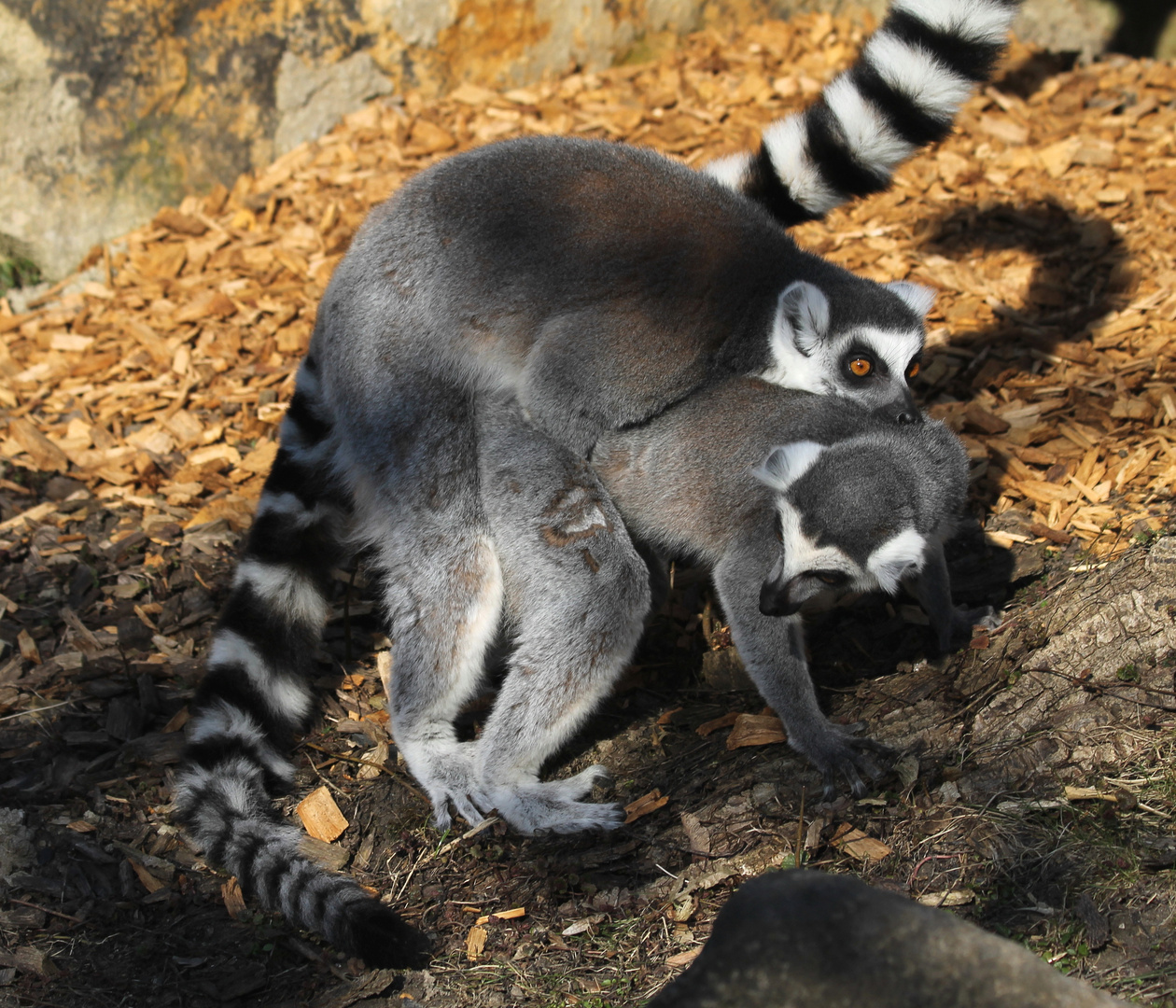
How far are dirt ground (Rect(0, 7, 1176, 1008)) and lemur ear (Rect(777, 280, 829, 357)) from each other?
1.27m

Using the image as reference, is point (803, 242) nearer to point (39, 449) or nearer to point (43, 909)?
point (39, 449)

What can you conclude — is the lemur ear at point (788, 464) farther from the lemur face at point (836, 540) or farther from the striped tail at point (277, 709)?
the striped tail at point (277, 709)

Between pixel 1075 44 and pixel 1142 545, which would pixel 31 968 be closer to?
pixel 1142 545

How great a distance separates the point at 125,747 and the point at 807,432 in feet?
10.3

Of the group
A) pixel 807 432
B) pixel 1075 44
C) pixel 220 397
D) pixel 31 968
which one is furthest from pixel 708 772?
pixel 1075 44

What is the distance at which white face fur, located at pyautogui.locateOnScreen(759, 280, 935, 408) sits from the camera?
4.21 metres

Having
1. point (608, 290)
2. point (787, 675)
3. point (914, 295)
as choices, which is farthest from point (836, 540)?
Result: point (914, 295)

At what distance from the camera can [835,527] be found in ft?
12.1

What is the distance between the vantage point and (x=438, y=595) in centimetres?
404

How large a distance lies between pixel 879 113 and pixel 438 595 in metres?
2.95

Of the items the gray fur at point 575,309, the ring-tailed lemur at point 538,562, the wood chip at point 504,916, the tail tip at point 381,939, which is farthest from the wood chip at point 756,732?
the tail tip at point 381,939

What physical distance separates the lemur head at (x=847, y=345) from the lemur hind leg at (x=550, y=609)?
1032 millimetres

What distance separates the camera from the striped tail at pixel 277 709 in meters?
3.29

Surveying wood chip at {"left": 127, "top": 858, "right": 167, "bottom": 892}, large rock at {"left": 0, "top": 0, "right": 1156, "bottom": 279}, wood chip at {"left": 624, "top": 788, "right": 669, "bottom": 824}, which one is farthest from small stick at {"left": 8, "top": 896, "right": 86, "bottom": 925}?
large rock at {"left": 0, "top": 0, "right": 1156, "bottom": 279}
